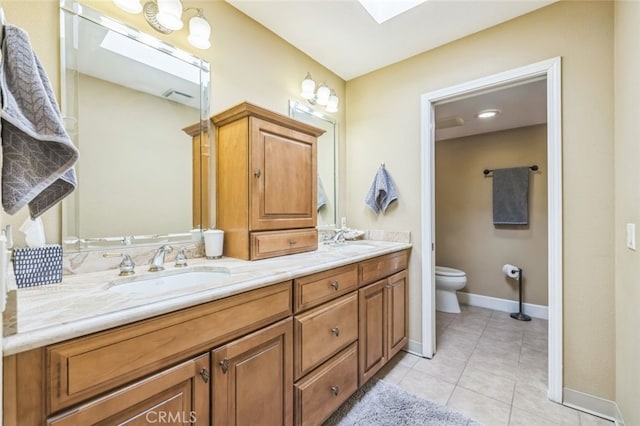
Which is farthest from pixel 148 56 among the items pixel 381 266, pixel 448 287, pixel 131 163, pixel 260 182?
pixel 448 287

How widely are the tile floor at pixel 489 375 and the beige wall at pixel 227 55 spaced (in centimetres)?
212

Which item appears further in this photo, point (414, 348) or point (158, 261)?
point (414, 348)

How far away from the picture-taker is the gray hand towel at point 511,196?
10.2 feet

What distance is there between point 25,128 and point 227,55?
132 cm

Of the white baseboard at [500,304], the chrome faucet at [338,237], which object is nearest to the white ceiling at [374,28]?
the chrome faucet at [338,237]

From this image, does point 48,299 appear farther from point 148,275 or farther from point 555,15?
point 555,15

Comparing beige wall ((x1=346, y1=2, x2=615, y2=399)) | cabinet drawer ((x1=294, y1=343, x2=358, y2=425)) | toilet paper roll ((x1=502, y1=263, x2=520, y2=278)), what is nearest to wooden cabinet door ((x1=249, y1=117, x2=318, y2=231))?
cabinet drawer ((x1=294, y1=343, x2=358, y2=425))

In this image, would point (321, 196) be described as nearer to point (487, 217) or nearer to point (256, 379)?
point (256, 379)

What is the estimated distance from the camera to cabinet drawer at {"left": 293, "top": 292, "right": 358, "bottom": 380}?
1.24 m

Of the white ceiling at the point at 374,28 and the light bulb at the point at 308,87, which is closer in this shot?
the white ceiling at the point at 374,28

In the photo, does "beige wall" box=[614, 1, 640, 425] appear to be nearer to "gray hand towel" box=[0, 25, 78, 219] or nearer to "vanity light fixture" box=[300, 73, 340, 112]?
"vanity light fixture" box=[300, 73, 340, 112]

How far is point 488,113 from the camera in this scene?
2781 millimetres

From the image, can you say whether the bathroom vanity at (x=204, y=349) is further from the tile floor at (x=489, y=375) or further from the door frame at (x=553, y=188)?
the door frame at (x=553, y=188)

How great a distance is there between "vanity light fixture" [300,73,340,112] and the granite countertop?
1.45 m
